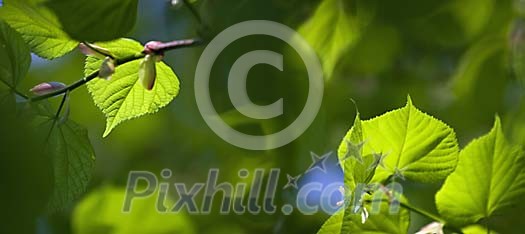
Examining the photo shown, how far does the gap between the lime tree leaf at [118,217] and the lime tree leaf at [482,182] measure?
0.30 m

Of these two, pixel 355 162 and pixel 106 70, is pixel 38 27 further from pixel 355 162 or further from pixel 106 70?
pixel 355 162

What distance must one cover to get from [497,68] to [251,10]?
16.1 inches

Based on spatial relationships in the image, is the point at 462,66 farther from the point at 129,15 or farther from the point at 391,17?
the point at 129,15

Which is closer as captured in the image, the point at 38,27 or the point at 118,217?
the point at 38,27

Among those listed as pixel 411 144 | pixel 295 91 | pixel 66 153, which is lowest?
pixel 66 153

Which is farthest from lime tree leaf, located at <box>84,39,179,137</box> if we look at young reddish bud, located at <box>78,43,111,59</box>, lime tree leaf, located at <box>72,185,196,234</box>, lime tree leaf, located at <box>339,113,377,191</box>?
lime tree leaf, located at <box>72,185,196,234</box>

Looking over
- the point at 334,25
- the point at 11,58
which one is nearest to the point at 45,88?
the point at 11,58

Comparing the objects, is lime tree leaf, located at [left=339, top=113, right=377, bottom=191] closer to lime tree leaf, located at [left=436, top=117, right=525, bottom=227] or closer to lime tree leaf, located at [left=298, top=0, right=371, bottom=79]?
lime tree leaf, located at [left=436, top=117, right=525, bottom=227]

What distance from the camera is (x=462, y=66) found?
112 cm

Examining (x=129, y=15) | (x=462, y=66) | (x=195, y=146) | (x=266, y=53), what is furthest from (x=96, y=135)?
(x=129, y=15)

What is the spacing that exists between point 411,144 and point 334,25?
248mm

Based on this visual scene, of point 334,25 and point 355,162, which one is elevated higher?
point 334,25

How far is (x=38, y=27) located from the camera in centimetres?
56

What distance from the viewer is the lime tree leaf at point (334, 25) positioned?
32.2 inches
